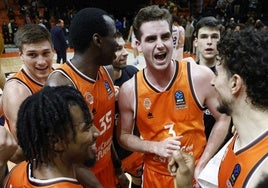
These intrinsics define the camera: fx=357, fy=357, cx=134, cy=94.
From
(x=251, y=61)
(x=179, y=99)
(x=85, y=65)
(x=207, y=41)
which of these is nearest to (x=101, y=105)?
(x=85, y=65)

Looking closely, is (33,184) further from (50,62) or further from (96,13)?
(50,62)

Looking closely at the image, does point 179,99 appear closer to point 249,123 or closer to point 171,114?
point 171,114

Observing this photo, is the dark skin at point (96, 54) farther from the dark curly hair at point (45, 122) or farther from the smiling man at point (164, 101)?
the dark curly hair at point (45, 122)

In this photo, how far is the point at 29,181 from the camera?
5.37 ft

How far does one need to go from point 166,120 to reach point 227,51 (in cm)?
101

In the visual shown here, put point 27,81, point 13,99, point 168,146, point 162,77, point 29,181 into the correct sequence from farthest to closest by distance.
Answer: point 27,81 → point 162,77 → point 13,99 → point 168,146 → point 29,181

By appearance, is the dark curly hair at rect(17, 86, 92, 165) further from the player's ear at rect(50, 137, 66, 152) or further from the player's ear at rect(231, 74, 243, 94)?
the player's ear at rect(231, 74, 243, 94)

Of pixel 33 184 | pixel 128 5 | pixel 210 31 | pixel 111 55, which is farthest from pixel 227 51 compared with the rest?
pixel 128 5

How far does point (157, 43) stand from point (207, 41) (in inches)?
54.4

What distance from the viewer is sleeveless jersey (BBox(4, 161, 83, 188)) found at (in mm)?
1595

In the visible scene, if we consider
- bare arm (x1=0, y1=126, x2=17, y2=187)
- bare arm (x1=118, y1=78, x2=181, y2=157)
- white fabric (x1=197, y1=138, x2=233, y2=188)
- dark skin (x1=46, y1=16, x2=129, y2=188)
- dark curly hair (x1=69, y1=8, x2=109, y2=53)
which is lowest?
white fabric (x1=197, y1=138, x2=233, y2=188)

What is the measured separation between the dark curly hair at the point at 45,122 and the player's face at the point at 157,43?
1172 millimetres

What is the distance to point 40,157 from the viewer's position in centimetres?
169

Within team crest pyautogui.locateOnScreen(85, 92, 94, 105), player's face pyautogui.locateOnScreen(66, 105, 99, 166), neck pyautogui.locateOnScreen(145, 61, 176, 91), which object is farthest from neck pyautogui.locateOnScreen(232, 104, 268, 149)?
team crest pyautogui.locateOnScreen(85, 92, 94, 105)
